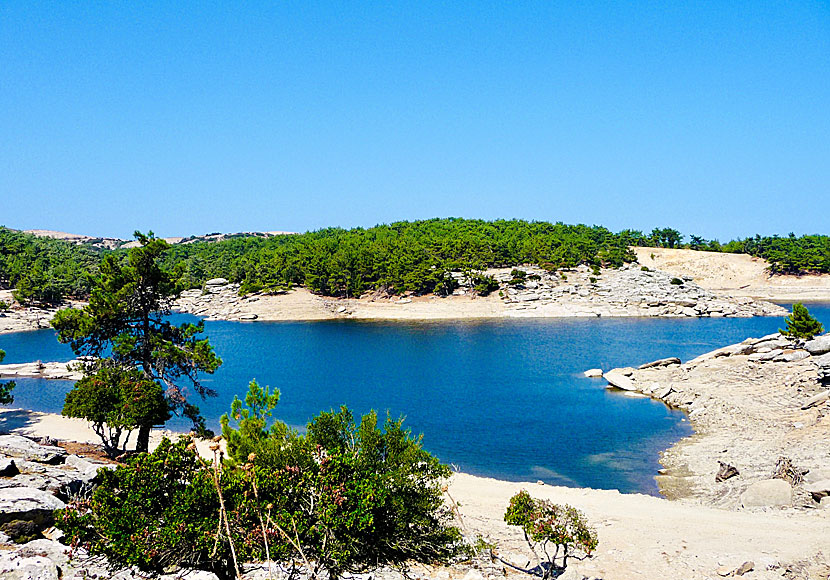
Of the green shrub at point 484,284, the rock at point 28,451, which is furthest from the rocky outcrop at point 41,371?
the green shrub at point 484,284

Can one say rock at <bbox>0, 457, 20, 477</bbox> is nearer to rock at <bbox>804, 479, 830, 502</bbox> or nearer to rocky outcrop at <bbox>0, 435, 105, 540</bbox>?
rocky outcrop at <bbox>0, 435, 105, 540</bbox>

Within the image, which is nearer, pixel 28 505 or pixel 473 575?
pixel 28 505

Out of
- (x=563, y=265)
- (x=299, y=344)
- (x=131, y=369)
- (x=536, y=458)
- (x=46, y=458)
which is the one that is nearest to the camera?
(x=46, y=458)

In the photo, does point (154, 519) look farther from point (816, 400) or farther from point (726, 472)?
point (816, 400)

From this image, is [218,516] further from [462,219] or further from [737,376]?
[462,219]

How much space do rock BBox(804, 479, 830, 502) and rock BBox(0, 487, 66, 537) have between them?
19.8 metres

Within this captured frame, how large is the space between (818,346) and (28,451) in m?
39.3

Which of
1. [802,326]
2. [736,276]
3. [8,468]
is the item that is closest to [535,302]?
[802,326]

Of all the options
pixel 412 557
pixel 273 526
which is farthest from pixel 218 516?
pixel 412 557

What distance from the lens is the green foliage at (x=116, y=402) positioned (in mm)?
18750

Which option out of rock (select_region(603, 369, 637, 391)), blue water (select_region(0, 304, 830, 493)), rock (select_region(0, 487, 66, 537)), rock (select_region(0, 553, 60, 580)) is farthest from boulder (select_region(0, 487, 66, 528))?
rock (select_region(603, 369, 637, 391))

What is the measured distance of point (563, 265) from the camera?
93.6 meters

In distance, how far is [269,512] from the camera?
10.4 meters

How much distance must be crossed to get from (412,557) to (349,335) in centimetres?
5648
